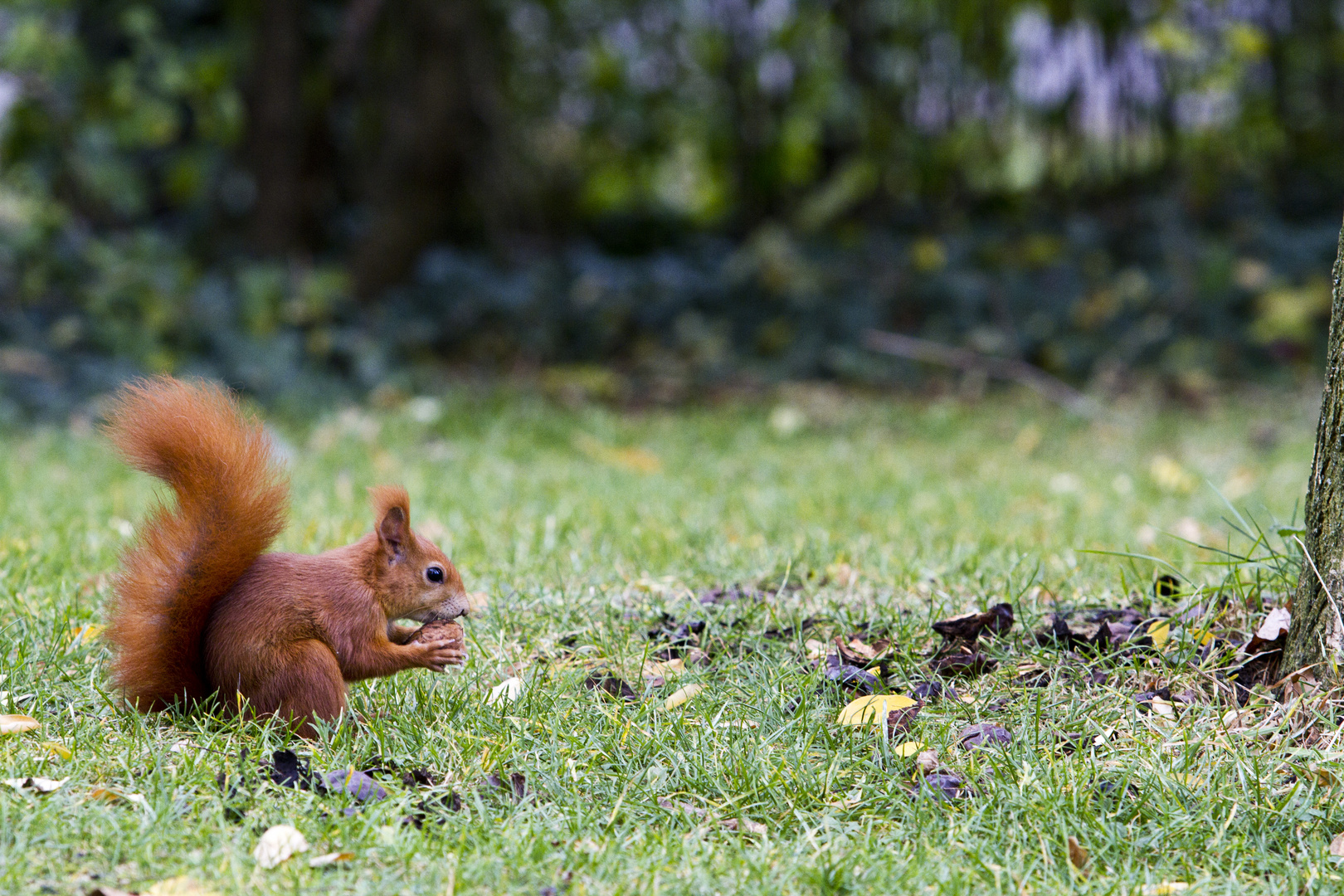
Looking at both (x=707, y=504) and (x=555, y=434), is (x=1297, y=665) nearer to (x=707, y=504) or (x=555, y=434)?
(x=707, y=504)

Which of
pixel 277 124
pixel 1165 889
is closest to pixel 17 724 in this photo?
pixel 1165 889

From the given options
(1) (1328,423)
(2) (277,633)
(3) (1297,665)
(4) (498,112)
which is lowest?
(3) (1297,665)

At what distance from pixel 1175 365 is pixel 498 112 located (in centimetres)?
454

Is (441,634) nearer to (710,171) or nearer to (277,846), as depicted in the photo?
(277,846)

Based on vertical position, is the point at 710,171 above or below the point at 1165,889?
above

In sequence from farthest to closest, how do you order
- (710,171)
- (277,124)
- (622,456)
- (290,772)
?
(710,171) < (277,124) < (622,456) < (290,772)

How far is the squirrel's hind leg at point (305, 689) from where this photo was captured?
1970mm

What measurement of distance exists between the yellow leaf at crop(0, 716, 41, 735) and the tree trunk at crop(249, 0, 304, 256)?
21.7ft

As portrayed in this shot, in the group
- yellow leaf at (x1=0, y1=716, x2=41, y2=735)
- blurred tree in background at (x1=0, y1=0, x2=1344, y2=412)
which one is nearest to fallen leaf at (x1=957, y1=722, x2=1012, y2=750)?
yellow leaf at (x1=0, y1=716, x2=41, y2=735)

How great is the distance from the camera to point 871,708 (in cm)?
214

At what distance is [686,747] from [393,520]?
24.0 inches

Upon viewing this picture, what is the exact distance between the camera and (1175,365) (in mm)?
7820

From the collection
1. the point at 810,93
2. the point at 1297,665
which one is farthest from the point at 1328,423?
the point at 810,93

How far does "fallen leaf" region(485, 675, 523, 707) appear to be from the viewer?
86.5 inches
